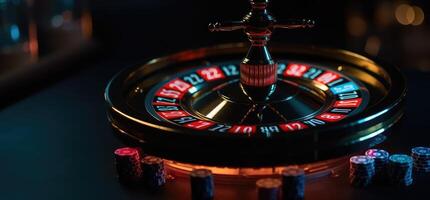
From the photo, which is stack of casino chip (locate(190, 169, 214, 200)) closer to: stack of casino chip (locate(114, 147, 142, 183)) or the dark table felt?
the dark table felt

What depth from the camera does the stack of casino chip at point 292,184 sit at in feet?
4.59

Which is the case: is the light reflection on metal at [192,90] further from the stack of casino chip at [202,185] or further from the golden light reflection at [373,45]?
the golden light reflection at [373,45]

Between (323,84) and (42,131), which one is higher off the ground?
(323,84)

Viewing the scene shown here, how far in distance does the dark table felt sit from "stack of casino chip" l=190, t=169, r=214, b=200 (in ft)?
0.12

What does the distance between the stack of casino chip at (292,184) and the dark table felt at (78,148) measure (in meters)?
0.05

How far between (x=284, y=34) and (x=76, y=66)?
79 cm

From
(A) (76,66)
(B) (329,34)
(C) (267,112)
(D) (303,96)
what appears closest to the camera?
(C) (267,112)

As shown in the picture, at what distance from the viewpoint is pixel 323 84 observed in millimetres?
1943

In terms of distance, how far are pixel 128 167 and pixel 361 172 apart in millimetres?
487

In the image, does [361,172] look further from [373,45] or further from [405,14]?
[405,14]

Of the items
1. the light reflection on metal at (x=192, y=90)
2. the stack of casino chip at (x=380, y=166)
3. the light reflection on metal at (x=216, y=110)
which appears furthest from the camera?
the light reflection on metal at (x=192, y=90)

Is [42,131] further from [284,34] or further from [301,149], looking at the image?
[284,34]

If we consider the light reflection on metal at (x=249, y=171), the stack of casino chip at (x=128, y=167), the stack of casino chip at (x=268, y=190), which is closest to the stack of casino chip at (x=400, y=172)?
the light reflection on metal at (x=249, y=171)

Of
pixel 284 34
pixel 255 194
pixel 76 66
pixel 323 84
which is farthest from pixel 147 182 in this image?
pixel 284 34
